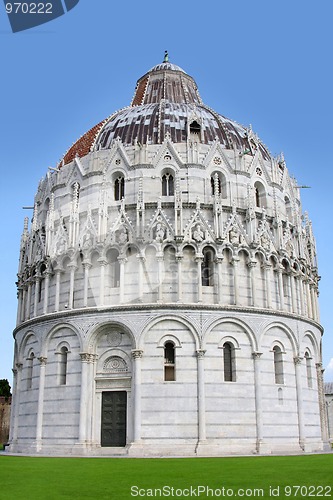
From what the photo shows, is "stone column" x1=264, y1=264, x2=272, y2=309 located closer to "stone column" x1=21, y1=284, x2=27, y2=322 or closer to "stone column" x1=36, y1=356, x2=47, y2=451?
"stone column" x1=36, y1=356, x2=47, y2=451

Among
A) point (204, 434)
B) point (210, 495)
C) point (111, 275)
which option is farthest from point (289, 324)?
point (210, 495)

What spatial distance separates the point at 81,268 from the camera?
33.7 metres

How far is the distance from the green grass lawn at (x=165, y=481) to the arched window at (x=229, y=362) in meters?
9.93

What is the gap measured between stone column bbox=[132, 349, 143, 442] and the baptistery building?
→ 56 millimetres

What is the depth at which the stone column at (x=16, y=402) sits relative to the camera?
115ft

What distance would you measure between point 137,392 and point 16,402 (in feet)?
35.9

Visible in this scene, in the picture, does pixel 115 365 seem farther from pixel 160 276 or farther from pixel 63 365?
pixel 160 276

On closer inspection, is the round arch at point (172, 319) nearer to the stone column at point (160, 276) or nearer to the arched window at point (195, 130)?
the stone column at point (160, 276)

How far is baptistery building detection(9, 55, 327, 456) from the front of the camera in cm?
2997

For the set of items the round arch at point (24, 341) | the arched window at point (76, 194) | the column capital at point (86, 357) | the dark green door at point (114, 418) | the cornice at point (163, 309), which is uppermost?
the arched window at point (76, 194)

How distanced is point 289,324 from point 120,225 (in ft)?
40.0

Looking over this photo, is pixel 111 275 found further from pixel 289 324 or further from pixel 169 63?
pixel 169 63

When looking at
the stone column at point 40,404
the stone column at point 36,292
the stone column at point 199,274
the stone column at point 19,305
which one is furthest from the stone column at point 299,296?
the stone column at point 19,305

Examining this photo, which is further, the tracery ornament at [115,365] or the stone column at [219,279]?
the stone column at [219,279]
